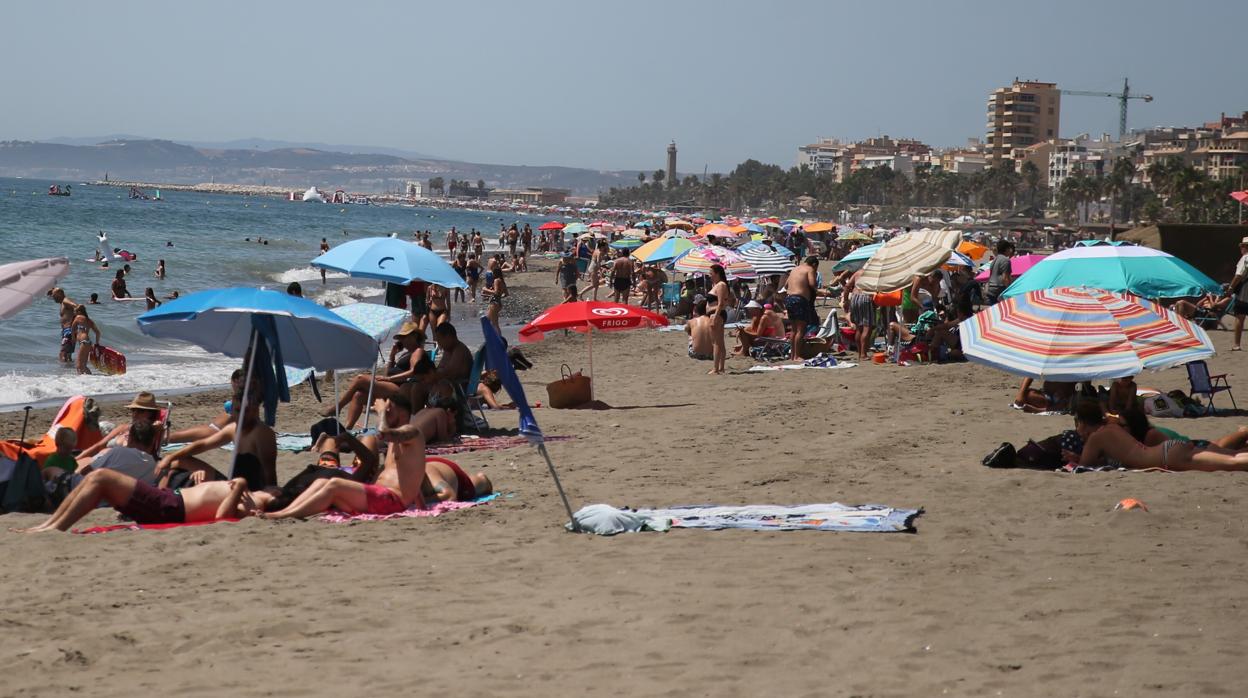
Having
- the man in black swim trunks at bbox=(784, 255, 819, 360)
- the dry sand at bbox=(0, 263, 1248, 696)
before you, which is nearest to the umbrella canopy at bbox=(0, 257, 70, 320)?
the dry sand at bbox=(0, 263, 1248, 696)

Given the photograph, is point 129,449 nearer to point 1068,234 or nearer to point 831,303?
point 831,303

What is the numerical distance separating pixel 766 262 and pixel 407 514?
1288 cm

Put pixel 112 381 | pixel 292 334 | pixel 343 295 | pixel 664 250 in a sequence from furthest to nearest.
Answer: pixel 343 295 → pixel 664 250 → pixel 112 381 → pixel 292 334

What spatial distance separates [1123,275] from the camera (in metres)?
9.90

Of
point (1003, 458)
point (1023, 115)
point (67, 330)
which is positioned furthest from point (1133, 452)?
point (1023, 115)

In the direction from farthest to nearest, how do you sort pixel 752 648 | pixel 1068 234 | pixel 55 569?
pixel 1068 234 → pixel 55 569 → pixel 752 648

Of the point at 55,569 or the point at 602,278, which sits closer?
the point at 55,569

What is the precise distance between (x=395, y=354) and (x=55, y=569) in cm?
556

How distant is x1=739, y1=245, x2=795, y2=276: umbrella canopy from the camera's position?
18850 millimetres

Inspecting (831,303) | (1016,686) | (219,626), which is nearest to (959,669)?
(1016,686)

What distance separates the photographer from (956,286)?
17.5m

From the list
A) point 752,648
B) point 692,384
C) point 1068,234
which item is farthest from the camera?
point 1068,234

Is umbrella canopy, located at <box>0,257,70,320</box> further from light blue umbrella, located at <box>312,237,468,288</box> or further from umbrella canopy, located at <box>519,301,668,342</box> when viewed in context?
umbrella canopy, located at <box>519,301,668,342</box>

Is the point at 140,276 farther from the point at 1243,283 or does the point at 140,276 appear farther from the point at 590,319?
the point at 1243,283
